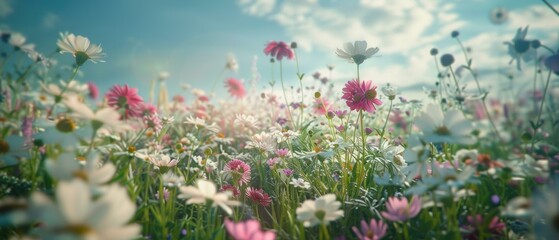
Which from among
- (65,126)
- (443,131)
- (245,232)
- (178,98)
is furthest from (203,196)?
(178,98)

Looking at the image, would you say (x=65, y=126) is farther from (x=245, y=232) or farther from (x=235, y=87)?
(x=235, y=87)

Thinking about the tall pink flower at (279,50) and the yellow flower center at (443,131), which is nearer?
the yellow flower center at (443,131)

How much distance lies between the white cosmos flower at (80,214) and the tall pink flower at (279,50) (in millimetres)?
2324

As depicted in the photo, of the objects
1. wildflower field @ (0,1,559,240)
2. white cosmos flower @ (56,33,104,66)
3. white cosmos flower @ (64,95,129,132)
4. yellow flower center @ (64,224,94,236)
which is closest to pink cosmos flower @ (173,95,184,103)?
wildflower field @ (0,1,559,240)

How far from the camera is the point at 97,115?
0.88 metres

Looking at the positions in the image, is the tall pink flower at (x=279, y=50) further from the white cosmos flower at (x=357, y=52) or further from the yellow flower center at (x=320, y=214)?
the yellow flower center at (x=320, y=214)

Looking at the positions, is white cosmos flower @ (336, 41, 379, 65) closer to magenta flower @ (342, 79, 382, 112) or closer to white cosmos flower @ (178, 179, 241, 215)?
magenta flower @ (342, 79, 382, 112)

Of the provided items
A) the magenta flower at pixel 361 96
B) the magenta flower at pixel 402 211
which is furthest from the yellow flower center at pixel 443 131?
the magenta flower at pixel 361 96

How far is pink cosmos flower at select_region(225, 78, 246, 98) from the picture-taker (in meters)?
4.23

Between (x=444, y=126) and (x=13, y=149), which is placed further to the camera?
(x=13, y=149)

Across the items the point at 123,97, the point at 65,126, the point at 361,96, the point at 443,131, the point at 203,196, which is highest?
the point at 123,97

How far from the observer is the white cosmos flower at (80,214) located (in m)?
0.54

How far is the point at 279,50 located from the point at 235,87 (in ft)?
5.28

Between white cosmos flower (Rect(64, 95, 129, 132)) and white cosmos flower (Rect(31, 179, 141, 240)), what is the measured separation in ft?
1.09
